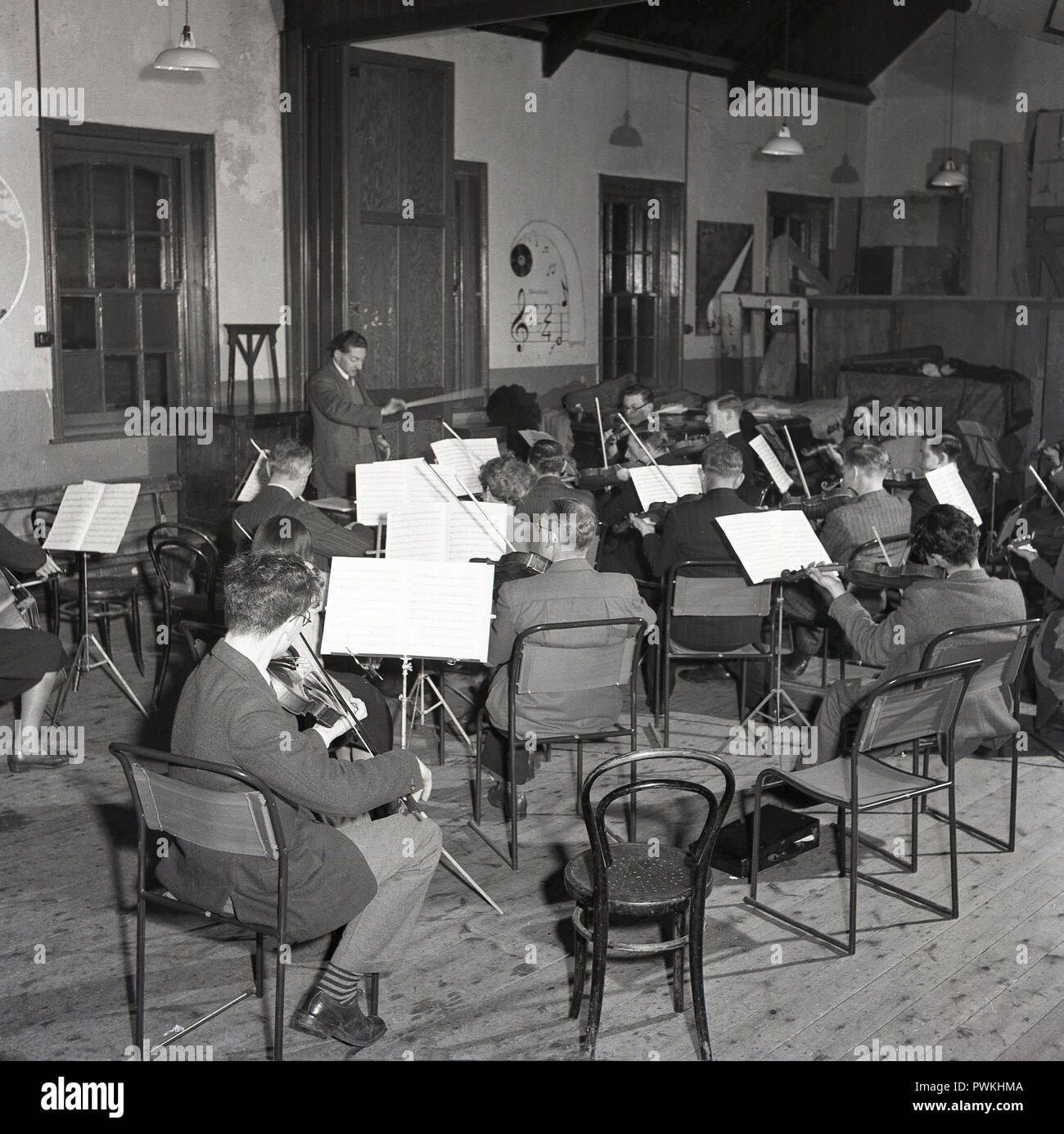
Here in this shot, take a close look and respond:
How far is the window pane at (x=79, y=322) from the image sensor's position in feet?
24.8

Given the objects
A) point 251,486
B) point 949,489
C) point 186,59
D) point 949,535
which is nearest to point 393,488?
point 251,486

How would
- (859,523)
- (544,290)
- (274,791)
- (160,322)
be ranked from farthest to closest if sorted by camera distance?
1. (544,290)
2. (160,322)
3. (859,523)
4. (274,791)

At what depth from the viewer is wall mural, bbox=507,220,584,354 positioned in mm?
10570

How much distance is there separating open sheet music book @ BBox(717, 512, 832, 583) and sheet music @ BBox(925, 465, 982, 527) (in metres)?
0.85

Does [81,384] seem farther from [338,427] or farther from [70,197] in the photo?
[338,427]

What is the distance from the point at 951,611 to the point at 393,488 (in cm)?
248

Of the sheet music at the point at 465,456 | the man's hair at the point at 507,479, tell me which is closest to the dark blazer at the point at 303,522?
the man's hair at the point at 507,479

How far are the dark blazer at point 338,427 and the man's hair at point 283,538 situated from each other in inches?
95.6

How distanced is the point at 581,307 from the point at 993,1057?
8798 mm

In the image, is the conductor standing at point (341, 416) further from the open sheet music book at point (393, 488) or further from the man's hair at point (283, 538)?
the man's hair at point (283, 538)

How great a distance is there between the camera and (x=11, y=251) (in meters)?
7.13

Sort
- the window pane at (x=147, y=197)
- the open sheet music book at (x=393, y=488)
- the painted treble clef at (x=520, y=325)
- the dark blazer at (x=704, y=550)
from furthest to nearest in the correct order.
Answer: the painted treble clef at (x=520, y=325) < the window pane at (x=147, y=197) < the open sheet music book at (x=393, y=488) < the dark blazer at (x=704, y=550)
